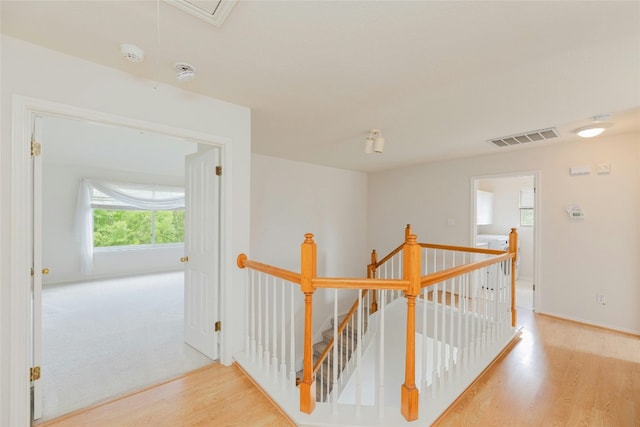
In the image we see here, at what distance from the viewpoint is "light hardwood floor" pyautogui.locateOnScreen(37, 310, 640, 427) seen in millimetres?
1713

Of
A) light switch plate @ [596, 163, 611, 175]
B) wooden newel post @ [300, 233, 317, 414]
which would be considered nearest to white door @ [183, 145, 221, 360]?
wooden newel post @ [300, 233, 317, 414]

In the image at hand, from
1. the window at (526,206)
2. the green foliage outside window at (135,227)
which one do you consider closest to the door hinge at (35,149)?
the green foliage outside window at (135,227)

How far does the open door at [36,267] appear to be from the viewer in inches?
63.8

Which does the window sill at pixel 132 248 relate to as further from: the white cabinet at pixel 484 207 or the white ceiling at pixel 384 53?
the white cabinet at pixel 484 207

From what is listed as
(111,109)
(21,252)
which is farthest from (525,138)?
(21,252)

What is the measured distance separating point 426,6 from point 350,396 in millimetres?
4238

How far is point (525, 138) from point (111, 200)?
730cm

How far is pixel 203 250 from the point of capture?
2.45 metres

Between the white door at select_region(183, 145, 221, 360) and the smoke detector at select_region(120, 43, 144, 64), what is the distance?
84 cm

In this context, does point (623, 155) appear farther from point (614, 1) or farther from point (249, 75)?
point (249, 75)

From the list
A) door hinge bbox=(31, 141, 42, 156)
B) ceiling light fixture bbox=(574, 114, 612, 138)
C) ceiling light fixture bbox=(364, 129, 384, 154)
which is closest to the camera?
door hinge bbox=(31, 141, 42, 156)

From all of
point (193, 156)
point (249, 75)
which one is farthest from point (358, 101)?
point (193, 156)

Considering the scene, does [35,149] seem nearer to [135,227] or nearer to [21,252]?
[21,252]

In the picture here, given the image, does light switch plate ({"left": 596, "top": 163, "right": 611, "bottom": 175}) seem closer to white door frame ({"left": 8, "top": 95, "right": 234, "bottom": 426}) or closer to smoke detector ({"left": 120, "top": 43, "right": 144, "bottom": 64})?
smoke detector ({"left": 120, "top": 43, "right": 144, "bottom": 64})
